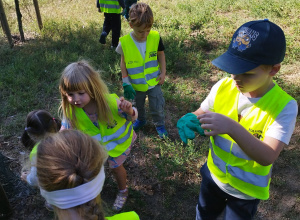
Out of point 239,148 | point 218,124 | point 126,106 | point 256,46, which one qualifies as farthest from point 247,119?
point 126,106

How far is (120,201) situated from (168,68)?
105 inches

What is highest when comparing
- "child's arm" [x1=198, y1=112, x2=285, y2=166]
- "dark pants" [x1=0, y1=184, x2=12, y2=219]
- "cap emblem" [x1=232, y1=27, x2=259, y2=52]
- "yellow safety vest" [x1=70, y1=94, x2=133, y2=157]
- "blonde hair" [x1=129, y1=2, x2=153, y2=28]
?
"cap emblem" [x1=232, y1=27, x2=259, y2=52]

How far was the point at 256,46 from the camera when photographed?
1335 mm

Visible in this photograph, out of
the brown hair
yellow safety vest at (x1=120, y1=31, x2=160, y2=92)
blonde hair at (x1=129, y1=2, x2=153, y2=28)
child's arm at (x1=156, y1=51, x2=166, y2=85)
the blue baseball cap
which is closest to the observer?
the blue baseball cap

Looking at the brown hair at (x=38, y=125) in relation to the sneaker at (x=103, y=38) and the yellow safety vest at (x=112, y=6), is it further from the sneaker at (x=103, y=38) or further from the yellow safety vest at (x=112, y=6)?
the yellow safety vest at (x=112, y=6)

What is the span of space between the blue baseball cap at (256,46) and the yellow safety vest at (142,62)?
1.73 meters

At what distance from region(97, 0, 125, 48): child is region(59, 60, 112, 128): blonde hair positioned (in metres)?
3.48

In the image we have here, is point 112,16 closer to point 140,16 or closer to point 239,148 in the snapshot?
point 140,16

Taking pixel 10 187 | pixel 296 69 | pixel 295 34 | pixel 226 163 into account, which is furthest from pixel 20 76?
pixel 295 34

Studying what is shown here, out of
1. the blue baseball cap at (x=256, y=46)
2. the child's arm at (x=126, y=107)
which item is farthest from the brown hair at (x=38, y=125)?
the blue baseball cap at (x=256, y=46)

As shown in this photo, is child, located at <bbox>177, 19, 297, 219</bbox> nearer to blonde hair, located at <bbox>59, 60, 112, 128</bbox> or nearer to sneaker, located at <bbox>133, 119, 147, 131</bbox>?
blonde hair, located at <bbox>59, 60, 112, 128</bbox>

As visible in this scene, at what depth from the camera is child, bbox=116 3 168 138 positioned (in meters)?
2.85

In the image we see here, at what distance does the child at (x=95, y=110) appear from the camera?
211 cm

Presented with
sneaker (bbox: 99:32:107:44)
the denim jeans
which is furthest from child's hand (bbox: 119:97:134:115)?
sneaker (bbox: 99:32:107:44)
